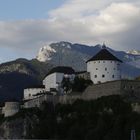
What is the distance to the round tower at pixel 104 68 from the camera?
95.3m

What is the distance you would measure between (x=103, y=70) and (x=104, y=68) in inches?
20.7

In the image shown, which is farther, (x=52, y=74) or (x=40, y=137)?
(x=52, y=74)

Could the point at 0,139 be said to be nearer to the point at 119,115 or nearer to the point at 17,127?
the point at 17,127

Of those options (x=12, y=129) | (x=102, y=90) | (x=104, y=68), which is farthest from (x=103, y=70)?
(x=12, y=129)

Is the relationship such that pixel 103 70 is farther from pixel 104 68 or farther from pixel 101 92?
pixel 101 92

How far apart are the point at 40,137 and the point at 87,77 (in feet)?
46.5

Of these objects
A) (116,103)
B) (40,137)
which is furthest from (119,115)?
(40,137)

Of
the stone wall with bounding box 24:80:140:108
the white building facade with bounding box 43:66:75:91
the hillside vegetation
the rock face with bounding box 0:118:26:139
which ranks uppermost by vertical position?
the white building facade with bounding box 43:66:75:91

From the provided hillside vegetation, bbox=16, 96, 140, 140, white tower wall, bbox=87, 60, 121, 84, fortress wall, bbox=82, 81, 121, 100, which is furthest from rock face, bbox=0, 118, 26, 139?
fortress wall, bbox=82, 81, 121, 100

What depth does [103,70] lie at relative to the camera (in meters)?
95.6

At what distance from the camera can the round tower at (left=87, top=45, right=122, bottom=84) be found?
95312 mm

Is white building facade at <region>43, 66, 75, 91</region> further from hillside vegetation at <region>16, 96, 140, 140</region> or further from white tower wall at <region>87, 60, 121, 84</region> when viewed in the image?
hillside vegetation at <region>16, 96, 140, 140</region>

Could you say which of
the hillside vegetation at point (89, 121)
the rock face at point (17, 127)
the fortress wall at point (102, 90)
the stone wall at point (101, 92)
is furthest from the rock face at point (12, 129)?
the fortress wall at point (102, 90)

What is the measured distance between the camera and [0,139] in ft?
331
